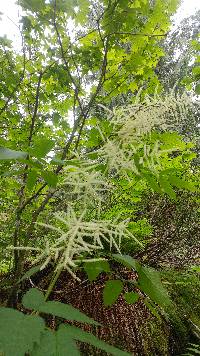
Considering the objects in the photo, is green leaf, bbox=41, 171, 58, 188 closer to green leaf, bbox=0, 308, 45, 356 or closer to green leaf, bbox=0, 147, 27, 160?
green leaf, bbox=0, 147, 27, 160

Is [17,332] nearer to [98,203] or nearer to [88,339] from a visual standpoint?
[88,339]

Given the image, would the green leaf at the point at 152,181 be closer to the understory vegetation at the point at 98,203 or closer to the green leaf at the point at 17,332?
the understory vegetation at the point at 98,203

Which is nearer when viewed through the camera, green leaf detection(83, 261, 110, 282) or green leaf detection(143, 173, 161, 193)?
green leaf detection(83, 261, 110, 282)

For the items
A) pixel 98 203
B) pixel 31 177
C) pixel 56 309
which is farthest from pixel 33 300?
pixel 98 203

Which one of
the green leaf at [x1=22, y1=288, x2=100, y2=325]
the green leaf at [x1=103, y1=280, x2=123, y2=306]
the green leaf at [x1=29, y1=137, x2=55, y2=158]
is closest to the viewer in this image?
the green leaf at [x1=22, y1=288, x2=100, y2=325]

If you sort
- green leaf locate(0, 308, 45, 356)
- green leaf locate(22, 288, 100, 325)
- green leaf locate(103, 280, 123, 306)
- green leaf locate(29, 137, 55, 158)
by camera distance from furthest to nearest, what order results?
green leaf locate(103, 280, 123, 306)
green leaf locate(29, 137, 55, 158)
green leaf locate(22, 288, 100, 325)
green leaf locate(0, 308, 45, 356)

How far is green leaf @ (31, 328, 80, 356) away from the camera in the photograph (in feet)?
2.42

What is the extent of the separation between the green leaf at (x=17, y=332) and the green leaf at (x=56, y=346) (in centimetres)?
2

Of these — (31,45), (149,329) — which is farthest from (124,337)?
(31,45)

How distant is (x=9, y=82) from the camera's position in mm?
3051

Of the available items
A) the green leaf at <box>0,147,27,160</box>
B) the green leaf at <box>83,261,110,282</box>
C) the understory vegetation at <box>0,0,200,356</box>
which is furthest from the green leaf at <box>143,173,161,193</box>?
the green leaf at <box>0,147,27,160</box>

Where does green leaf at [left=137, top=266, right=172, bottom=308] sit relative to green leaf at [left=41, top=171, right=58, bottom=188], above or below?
below

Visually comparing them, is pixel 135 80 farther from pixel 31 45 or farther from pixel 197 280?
pixel 197 280

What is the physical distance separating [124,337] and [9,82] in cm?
224
